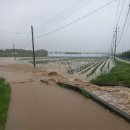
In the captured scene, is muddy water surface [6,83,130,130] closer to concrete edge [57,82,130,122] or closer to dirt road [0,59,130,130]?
dirt road [0,59,130,130]

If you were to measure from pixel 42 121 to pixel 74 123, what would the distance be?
1165 millimetres

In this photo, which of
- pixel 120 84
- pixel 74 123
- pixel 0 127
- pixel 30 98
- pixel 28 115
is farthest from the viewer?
pixel 120 84

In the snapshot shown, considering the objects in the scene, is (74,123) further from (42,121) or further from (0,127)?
(0,127)

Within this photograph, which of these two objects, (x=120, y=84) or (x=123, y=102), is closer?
(x=123, y=102)

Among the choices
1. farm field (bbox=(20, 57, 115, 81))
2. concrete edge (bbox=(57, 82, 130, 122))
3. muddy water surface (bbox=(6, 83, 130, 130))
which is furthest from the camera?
farm field (bbox=(20, 57, 115, 81))

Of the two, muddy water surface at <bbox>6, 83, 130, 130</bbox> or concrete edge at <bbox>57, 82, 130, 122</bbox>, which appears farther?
concrete edge at <bbox>57, 82, 130, 122</bbox>

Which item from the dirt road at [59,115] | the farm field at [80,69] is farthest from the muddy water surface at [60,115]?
A: the farm field at [80,69]

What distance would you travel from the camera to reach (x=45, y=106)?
1152 cm

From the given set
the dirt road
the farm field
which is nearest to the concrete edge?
the dirt road

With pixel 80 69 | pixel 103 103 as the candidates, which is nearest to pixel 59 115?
pixel 103 103

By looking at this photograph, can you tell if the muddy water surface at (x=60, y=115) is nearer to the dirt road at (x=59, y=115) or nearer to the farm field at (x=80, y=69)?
the dirt road at (x=59, y=115)

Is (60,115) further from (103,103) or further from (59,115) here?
(103,103)

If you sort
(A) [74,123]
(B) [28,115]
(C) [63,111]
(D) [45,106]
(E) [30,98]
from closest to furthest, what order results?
1. (A) [74,123]
2. (B) [28,115]
3. (C) [63,111]
4. (D) [45,106]
5. (E) [30,98]

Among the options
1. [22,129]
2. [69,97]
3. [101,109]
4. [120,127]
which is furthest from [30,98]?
[120,127]
